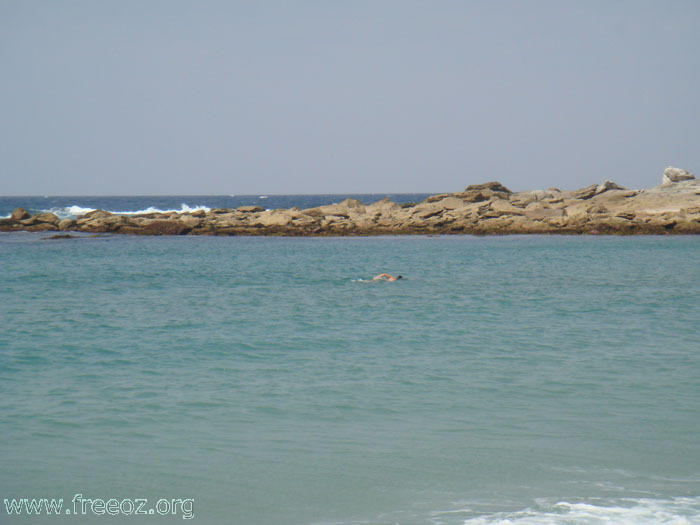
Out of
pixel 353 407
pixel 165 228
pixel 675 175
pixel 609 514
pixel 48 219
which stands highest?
pixel 675 175

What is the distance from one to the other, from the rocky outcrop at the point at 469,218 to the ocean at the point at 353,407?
2982 centimetres

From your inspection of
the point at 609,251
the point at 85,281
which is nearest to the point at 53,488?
the point at 85,281

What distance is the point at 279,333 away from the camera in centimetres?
1512

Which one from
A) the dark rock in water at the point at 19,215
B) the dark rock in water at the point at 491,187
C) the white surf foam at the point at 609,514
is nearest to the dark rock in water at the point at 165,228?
the dark rock in water at the point at 19,215

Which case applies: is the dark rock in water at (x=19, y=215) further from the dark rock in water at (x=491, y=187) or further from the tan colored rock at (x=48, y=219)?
the dark rock in water at (x=491, y=187)

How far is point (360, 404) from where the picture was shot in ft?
32.0

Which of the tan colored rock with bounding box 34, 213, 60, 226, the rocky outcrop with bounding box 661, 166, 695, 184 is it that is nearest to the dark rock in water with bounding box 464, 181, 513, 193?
the rocky outcrop with bounding box 661, 166, 695, 184

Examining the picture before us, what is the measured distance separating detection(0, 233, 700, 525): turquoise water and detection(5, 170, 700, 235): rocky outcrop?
97.3ft

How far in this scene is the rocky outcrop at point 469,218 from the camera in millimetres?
50031

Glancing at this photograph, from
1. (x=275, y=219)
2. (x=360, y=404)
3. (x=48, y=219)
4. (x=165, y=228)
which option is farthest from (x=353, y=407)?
(x=48, y=219)

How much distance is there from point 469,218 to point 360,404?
151 ft

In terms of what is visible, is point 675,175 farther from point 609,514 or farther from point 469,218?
point 609,514

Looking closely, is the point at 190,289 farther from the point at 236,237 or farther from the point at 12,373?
the point at 236,237

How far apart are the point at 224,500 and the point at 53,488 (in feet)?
5.77
